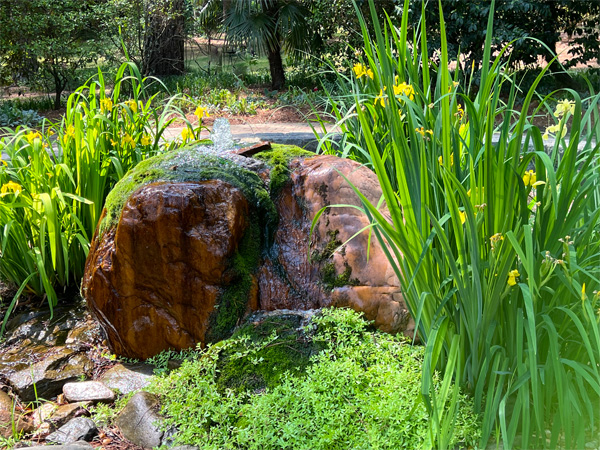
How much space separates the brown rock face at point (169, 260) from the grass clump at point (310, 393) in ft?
1.13

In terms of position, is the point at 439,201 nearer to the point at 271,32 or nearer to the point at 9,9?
the point at 271,32

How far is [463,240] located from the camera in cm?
192

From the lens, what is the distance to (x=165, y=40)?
12.7 metres

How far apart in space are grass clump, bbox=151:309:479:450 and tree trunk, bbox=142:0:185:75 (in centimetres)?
1035

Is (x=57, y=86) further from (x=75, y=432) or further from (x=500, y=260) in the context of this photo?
(x=500, y=260)

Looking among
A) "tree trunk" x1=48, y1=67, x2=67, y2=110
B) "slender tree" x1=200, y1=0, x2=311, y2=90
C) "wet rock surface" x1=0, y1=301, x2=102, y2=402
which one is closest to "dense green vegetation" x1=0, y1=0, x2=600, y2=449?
"wet rock surface" x1=0, y1=301, x2=102, y2=402

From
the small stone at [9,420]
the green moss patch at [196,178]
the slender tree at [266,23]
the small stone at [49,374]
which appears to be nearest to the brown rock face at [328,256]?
the green moss patch at [196,178]

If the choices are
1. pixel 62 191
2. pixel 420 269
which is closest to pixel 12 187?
pixel 62 191

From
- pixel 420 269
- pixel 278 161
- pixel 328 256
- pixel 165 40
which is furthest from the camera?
pixel 165 40

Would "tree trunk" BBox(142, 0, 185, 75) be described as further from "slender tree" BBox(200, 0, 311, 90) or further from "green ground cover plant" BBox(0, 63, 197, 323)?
"green ground cover plant" BBox(0, 63, 197, 323)

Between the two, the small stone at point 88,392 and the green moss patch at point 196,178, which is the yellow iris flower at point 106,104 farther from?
the small stone at point 88,392

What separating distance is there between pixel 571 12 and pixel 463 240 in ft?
30.4

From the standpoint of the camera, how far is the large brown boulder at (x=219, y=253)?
9.70 ft

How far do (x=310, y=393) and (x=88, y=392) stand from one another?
123cm
